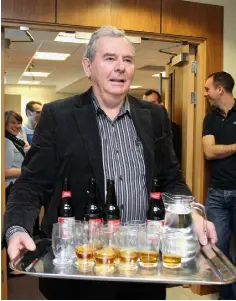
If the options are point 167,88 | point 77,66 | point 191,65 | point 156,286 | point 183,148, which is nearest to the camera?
point 156,286

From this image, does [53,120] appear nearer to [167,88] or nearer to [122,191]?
[122,191]

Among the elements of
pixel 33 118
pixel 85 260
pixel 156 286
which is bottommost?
pixel 156 286

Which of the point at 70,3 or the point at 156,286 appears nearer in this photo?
the point at 156,286

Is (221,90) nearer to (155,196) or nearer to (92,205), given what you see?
(155,196)

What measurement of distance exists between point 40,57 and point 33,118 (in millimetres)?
1908

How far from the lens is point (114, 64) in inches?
51.9

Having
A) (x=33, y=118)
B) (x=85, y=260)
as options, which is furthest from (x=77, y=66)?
(x=85, y=260)

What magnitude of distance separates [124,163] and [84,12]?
150cm

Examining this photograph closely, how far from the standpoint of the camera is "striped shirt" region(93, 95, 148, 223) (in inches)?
53.7

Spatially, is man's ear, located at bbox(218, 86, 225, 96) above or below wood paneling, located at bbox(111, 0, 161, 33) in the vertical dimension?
below

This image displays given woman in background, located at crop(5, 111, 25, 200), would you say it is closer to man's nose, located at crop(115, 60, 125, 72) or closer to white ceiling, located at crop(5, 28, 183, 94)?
white ceiling, located at crop(5, 28, 183, 94)

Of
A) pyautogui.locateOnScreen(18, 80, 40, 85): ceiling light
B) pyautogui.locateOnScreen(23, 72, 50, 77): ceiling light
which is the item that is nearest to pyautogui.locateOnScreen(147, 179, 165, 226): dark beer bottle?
pyautogui.locateOnScreen(23, 72, 50, 77): ceiling light

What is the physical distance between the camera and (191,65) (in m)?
2.97

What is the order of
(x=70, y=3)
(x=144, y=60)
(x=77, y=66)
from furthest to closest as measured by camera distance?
1. (x=77, y=66)
2. (x=144, y=60)
3. (x=70, y=3)
